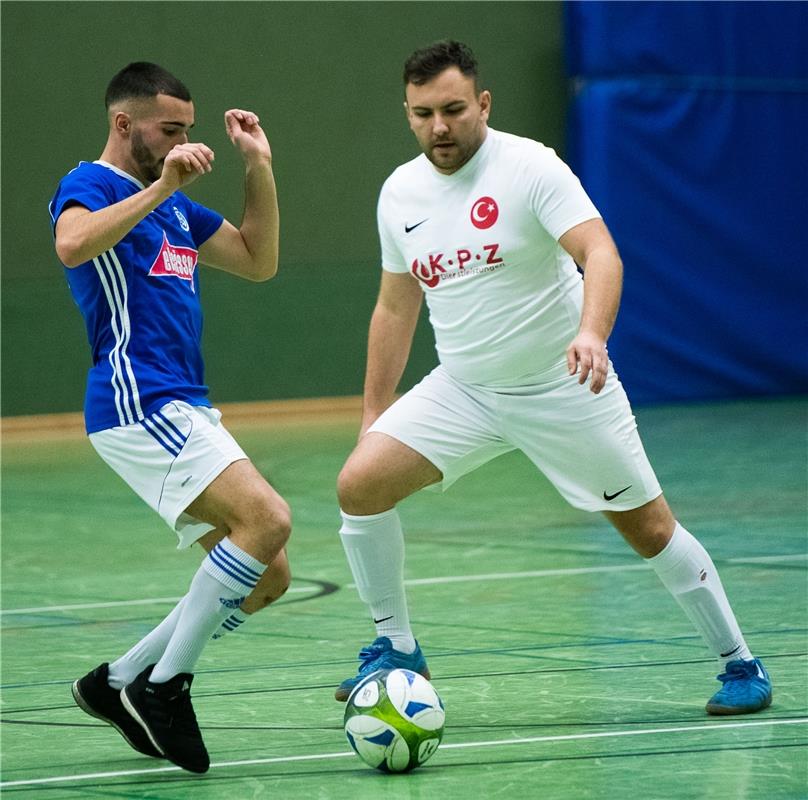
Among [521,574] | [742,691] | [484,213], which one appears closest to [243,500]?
[484,213]

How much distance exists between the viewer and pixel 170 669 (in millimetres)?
4074

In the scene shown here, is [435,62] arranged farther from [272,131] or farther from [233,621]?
[272,131]

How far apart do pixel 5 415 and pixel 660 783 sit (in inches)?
479

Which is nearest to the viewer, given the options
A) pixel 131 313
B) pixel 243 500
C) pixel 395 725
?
pixel 395 725

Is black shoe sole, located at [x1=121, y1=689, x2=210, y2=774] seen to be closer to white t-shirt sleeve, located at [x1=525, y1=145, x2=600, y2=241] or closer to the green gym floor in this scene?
the green gym floor

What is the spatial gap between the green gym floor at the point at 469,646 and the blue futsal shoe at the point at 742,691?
1.8 inches

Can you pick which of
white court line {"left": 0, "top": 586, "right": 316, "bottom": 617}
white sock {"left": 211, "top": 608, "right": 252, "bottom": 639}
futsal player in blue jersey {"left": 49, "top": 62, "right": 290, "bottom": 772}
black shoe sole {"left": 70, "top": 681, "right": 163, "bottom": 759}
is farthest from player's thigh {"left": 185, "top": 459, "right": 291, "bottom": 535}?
white court line {"left": 0, "top": 586, "right": 316, "bottom": 617}

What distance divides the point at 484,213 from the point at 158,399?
46.0 inches

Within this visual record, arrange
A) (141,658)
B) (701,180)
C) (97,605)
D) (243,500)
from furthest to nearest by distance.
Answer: (701,180) < (97,605) < (141,658) < (243,500)

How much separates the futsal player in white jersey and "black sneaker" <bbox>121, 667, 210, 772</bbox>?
765 mm

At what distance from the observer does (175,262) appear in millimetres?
4246

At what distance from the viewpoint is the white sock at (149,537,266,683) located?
4.03 meters

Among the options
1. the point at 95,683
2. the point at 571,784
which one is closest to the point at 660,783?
the point at 571,784

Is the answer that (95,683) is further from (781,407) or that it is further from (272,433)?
(781,407)
